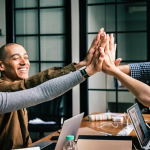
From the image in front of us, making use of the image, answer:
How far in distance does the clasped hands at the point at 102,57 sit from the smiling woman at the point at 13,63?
45cm

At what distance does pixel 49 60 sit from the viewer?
5160 mm

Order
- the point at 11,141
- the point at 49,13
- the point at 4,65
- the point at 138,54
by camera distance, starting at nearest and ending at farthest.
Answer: the point at 11,141
the point at 4,65
the point at 138,54
the point at 49,13

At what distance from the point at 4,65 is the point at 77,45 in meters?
2.57

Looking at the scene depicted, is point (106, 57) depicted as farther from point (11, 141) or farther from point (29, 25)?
point (29, 25)

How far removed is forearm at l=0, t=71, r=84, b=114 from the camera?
4.75 feet

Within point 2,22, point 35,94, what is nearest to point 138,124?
point 35,94

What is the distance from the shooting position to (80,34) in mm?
4883

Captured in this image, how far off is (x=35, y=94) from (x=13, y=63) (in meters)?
0.95

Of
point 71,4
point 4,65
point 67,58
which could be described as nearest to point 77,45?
point 67,58

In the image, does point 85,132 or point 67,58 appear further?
point 67,58

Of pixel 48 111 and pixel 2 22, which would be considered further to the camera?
pixel 2 22

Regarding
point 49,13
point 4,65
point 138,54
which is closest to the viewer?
point 4,65

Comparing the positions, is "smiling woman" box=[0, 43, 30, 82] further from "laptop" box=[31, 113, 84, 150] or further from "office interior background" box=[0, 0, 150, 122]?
"office interior background" box=[0, 0, 150, 122]

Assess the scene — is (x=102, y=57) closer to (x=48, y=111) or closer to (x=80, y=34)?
(x=80, y=34)
